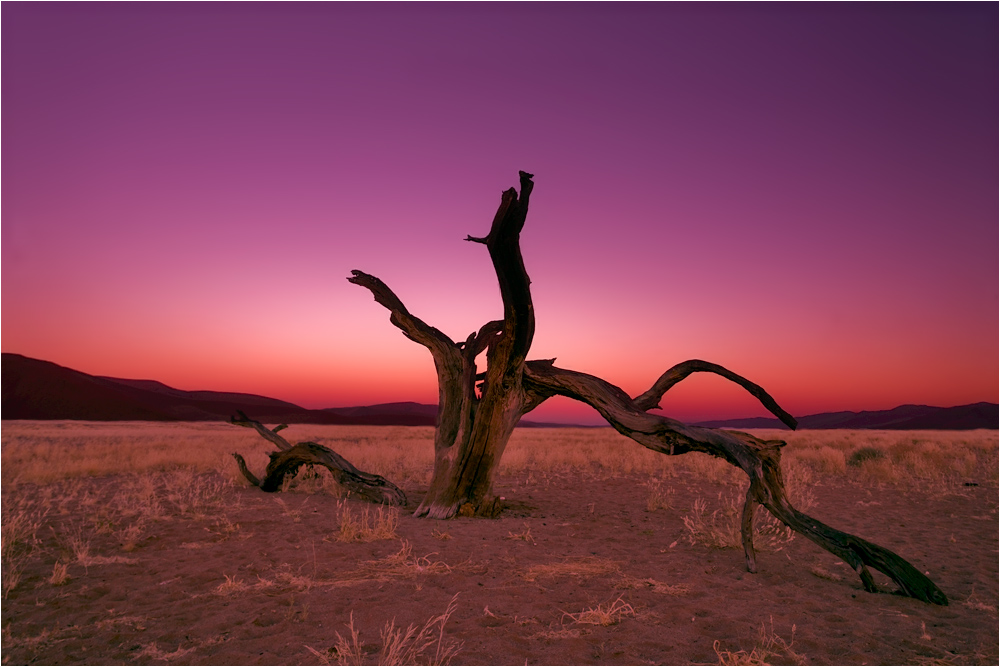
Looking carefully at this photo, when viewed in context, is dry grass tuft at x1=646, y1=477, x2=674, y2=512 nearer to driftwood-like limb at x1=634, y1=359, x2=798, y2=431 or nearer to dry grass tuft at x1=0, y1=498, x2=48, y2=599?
driftwood-like limb at x1=634, y1=359, x2=798, y2=431

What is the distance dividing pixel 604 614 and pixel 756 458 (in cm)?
253

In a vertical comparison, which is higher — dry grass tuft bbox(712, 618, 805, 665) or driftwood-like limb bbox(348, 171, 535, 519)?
driftwood-like limb bbox(348, 171, 535, 519)

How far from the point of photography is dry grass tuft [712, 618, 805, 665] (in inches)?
157

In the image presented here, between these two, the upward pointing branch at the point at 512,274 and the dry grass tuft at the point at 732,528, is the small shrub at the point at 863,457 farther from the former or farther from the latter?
the upward pointing branch at the point at 512,274

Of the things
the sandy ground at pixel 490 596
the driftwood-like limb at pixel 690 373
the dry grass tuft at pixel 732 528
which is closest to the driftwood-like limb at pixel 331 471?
the sandy ground at pixel 490 596

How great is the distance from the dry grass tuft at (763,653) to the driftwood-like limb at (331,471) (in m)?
6.74

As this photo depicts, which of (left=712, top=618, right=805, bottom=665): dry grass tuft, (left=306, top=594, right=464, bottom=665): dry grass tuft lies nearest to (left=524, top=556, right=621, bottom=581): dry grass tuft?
(left=306, top=594, right=464, bottom=665): dry grass tuft

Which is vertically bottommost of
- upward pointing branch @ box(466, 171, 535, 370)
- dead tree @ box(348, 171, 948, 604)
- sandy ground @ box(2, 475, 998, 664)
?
sandy ground @ box(2, 475, 998, 664)

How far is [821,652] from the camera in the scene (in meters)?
4.27

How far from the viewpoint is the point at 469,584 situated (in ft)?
18.7

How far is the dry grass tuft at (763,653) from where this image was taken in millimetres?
3980

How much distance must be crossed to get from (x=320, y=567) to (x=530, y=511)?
444 cm

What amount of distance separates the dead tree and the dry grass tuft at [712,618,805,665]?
1.82m

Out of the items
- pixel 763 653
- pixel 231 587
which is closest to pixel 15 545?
pixel 231 587
